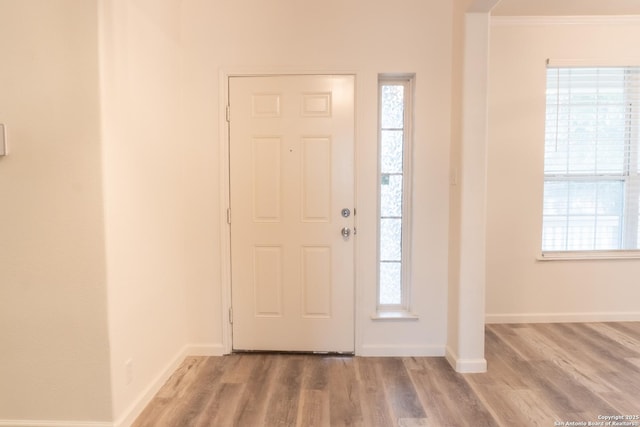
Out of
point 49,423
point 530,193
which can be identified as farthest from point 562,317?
point 49,423

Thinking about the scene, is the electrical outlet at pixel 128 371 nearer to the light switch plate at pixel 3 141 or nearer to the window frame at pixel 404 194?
A: the light switch plate at pixel 3 141

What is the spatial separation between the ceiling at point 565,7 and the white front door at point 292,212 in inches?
60.1

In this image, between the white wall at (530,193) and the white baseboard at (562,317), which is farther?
the white baseboard at (562,317)

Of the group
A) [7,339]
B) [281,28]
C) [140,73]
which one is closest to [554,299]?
[281,28]

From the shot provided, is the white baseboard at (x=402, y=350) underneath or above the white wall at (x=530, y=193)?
underneath

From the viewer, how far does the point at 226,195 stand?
8.40 feet

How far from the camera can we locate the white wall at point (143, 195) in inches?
68.7

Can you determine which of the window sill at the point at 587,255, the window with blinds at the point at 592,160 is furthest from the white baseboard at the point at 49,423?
the window with blinds at the point at 592,160

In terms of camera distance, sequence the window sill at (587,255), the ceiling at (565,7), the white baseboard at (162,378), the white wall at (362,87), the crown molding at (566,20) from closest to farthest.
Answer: the white baseboard at (162,378) → the white wall at (362,87) → the ceiling at (565,7) → the crown molding at (566,20) → the window sill at (587,255)

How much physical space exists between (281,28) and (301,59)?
0.25m

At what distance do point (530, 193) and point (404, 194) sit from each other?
1311 millimetres

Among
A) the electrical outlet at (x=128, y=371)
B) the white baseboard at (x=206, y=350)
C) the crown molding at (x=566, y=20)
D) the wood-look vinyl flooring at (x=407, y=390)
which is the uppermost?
the crown molding at (x=566, y=20)

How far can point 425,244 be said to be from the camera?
2.56 meters

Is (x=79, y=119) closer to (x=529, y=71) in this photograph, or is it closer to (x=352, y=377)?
(x=352, y=377)
